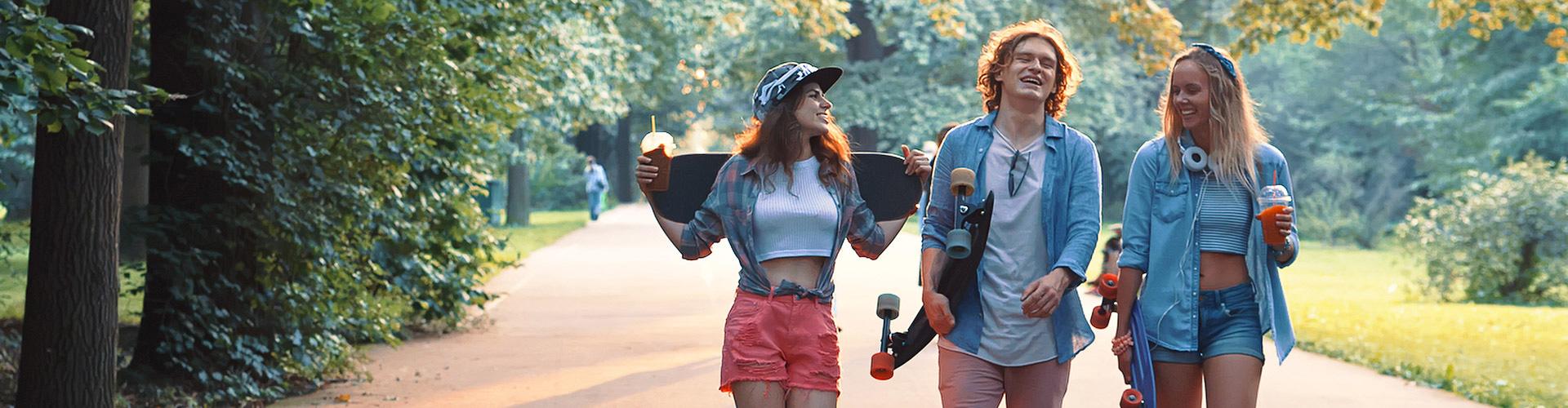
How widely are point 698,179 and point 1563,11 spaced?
1005 centimetres

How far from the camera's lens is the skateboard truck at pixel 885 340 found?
5078 millimetres

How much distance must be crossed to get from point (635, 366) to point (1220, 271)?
6589mm

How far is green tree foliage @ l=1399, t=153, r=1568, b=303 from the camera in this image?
20.4m

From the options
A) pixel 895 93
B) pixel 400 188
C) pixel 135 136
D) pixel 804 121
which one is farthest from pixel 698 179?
pixel 895 93

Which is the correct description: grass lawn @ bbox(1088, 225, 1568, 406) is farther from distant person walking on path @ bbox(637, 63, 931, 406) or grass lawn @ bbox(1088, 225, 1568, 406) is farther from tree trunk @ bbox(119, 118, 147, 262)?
tree trunk @ bbox(119, 118, 147, 262)

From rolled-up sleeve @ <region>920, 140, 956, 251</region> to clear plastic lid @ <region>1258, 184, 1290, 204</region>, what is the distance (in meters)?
0.86

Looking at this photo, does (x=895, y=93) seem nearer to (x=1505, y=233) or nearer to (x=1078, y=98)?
(x=1078, y=98)

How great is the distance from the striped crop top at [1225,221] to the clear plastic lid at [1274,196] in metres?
0.13

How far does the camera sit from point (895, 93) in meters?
44.8

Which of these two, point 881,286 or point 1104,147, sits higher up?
point 1104,147

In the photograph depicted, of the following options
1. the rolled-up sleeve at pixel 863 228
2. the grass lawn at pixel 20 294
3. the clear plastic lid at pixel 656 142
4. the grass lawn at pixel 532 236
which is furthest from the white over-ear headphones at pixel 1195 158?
the grass lawn at pixel 532 236

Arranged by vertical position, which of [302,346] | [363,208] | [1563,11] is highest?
[1563,11]

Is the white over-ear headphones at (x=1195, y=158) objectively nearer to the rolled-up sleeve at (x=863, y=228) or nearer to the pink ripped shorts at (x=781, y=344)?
the rolled-up sleeve at (x=863, y=228)

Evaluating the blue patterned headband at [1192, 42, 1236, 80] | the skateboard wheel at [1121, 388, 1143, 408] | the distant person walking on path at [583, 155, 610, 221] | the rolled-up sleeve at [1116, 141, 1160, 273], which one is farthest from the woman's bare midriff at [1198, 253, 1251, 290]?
the distant person walking on path at [583, 155, 610, 221]
